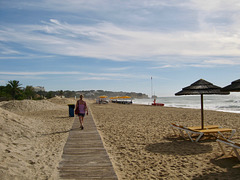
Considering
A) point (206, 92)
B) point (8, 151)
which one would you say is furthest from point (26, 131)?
point (206, 92)

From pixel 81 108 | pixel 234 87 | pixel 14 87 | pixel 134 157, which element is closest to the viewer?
pixel 134 157

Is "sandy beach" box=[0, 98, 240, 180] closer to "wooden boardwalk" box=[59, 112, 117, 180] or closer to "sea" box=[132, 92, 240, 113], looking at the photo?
"wooden boardwalk" box=[59, 112, 117, 180]

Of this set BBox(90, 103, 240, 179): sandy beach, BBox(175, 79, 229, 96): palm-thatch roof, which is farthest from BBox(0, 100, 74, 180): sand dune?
BBox(175, 79, 229, 96): palm-thatch roof

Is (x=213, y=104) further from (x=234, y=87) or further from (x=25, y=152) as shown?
(x=25, y=152)

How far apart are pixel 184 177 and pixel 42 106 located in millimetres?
21588

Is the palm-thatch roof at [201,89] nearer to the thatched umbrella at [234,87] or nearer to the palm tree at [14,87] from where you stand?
the thatched umbrella at [234,87]

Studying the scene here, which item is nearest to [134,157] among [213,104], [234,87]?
[234,87]

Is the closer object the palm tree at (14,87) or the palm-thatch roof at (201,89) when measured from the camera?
the palm-thatch roof at (201,89)

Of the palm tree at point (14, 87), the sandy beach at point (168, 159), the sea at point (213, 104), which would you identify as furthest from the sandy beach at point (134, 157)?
the palm tree at point (14, 87)

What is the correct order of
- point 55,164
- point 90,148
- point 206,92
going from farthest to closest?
1. point 206,92
2. point 90,148
3. point 55,164

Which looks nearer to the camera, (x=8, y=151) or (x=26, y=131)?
(x=8, y=151)

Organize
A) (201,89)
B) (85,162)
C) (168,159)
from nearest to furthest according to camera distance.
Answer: (85,162) < (168,159) < (201,89)

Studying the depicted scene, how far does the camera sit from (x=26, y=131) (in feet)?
25.7

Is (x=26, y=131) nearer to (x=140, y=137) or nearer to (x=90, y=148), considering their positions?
(x=90, y=148)
